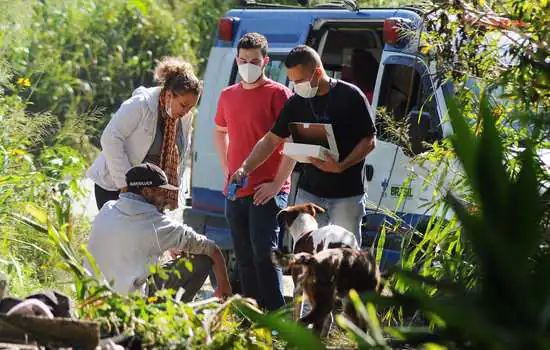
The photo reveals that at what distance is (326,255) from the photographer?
17.1ft

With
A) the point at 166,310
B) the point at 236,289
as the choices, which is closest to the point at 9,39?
the point at 236,289

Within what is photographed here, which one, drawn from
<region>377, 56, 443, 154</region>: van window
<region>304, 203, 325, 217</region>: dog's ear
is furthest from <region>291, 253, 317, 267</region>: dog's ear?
<region>377, 56, 443, 154</region>: van window

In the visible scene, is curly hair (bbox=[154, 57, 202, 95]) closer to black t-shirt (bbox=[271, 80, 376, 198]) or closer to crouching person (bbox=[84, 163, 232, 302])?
black t-shirt (bbox=[271, 80, 376, 198])

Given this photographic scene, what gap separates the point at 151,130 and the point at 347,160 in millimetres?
1230

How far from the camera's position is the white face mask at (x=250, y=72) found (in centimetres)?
718

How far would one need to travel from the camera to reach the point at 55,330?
3.10m

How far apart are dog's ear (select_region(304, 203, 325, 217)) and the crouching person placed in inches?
30.4

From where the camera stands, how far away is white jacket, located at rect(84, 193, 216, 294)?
219 inches

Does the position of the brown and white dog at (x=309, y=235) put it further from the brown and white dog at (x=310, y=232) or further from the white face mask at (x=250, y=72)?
the white face mask at (x=250, y=72)

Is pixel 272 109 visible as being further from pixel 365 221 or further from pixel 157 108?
pixel 365 221

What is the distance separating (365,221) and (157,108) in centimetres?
242

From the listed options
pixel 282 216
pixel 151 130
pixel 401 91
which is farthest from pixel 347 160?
pixel 401 91

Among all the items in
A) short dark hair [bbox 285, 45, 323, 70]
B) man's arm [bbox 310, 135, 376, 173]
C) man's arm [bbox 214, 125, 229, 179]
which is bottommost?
man's arm [bbox 214, 125, 229, 179]

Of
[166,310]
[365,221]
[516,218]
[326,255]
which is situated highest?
[516,218]
